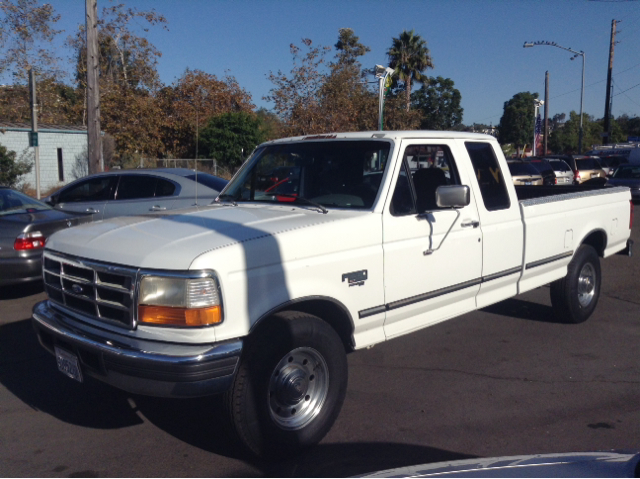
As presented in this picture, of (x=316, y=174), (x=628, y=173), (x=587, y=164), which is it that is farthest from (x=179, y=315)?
(x=587, y=164)

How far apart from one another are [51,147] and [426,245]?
24.3m

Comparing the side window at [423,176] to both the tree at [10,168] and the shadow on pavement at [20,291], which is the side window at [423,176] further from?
the tree at [10,168]

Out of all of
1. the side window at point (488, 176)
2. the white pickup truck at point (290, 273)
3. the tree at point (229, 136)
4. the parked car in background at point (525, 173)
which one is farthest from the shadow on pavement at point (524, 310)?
the tree at point (229, 136)

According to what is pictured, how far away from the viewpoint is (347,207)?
446cm

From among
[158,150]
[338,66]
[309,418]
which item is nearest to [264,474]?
[309,418]

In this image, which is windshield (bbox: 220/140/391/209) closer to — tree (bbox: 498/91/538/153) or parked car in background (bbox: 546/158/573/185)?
parked car in background (bbox: 546/158/573/185)

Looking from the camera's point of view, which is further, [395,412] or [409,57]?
[409,57]

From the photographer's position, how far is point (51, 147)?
82.8 ft

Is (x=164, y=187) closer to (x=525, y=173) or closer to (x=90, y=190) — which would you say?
(x=90, y=190)

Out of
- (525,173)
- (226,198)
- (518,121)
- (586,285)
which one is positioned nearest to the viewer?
(226,198)

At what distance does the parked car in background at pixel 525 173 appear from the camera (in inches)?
742

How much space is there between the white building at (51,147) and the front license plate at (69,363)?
2186cm

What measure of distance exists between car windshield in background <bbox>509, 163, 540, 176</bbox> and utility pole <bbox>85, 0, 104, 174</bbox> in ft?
42.4

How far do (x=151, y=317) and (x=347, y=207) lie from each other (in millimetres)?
1722
